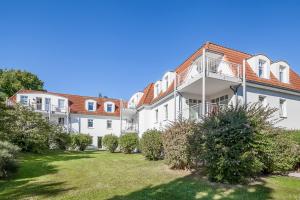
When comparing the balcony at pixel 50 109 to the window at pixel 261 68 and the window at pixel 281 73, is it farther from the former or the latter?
the window at pixel 281 73

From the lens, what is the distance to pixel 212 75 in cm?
1736

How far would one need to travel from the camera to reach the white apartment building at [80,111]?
37.6 m

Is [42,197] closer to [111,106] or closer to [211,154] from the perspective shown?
[211,154]

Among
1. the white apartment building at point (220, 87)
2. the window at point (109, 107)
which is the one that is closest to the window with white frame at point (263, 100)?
the white apartment building at point (220, 87)

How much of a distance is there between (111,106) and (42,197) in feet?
116

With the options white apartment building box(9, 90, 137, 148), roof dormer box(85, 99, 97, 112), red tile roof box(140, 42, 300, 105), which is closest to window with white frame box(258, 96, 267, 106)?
red tile roof box(140, 42, 300, 105)

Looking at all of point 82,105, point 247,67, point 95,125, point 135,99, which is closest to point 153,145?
point 247,67

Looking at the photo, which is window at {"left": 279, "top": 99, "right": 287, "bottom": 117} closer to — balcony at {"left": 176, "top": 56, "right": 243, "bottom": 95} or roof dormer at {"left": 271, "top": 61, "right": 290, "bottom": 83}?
roof dormer at {"left": 271, "top": 61, "right": 290, "bottom": 83}

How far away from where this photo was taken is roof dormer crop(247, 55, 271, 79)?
20.7m

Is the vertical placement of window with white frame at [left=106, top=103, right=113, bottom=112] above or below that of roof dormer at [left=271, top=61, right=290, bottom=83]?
below

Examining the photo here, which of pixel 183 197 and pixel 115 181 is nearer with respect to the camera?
pixel 183 197

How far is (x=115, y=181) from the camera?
414 inches

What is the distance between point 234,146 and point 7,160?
33.3ft

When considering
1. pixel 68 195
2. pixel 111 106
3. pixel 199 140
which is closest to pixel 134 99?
pixel 111 106
